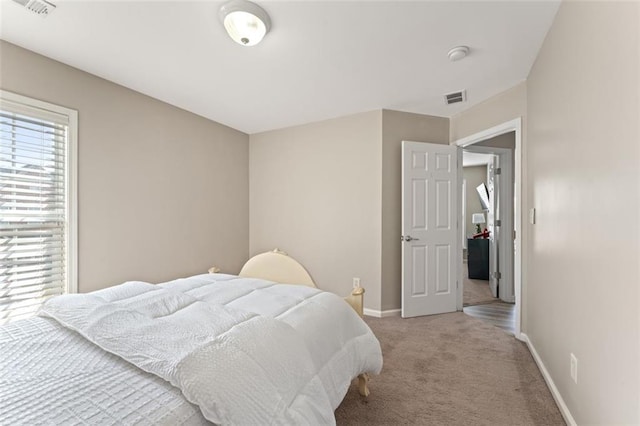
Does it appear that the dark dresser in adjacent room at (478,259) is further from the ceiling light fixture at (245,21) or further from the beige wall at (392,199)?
the ceiling light fixture at (245,21)

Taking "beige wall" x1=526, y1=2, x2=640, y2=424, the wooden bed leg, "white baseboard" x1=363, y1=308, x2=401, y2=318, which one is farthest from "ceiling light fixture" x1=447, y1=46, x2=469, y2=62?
"white baseboard" x1=363, y1=308, x2=401, y2=318

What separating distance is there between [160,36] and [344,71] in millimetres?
1421

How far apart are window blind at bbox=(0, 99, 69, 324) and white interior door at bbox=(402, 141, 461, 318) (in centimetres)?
325

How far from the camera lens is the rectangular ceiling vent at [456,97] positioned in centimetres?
308

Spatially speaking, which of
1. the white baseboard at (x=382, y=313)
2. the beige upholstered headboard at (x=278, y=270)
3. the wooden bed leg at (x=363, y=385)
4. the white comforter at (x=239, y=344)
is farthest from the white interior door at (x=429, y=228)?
the white comforter at (x=239, y=344)

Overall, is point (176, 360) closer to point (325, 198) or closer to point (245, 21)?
point (245, 21)

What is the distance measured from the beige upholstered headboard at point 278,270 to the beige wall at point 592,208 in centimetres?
170

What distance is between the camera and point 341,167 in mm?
3844

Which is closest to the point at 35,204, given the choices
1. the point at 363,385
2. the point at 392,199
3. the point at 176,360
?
the point at 176,360

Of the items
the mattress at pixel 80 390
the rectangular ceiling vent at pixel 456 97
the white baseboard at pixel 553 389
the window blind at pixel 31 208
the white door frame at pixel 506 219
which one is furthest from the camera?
the white door frame at pixel 506 219

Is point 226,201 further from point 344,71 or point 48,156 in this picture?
point 344,71

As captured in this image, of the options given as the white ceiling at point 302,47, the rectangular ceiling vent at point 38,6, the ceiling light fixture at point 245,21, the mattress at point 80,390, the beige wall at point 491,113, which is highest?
the rectangular ceiling vent at point 38,6

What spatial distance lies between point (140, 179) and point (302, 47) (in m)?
2.06

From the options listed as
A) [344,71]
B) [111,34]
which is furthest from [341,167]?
[111,34]
